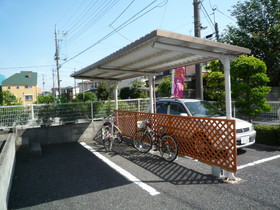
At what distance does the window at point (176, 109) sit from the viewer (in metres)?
5.62

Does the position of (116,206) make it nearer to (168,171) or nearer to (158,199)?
(158,199)

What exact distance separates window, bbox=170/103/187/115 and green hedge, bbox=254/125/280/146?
254 centimetres

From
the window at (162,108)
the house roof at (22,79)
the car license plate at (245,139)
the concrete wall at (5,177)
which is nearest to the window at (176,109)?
the window at (162,108)

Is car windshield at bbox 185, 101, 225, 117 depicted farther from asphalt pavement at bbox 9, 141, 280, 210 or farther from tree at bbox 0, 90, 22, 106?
tree at bbox 0, 90, 22, 106

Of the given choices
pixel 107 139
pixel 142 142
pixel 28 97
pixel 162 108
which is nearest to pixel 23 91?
pixel 28 97

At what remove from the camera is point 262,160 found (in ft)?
15.7

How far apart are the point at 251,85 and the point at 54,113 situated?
7065mm

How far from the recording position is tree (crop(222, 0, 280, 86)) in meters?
13.1

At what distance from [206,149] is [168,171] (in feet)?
3.01

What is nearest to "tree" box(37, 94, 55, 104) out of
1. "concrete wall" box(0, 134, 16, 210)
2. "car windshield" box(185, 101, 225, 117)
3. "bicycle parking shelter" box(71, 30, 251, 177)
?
"bicycle parking shelter" box(71, 30, 251, 177)

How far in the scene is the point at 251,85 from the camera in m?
7.04

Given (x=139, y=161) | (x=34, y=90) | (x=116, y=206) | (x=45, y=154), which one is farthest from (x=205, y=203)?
(x=34, y=90)

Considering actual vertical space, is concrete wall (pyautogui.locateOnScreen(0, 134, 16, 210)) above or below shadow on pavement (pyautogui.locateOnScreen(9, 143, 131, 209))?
above

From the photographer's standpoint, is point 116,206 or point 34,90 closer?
point 116,206
